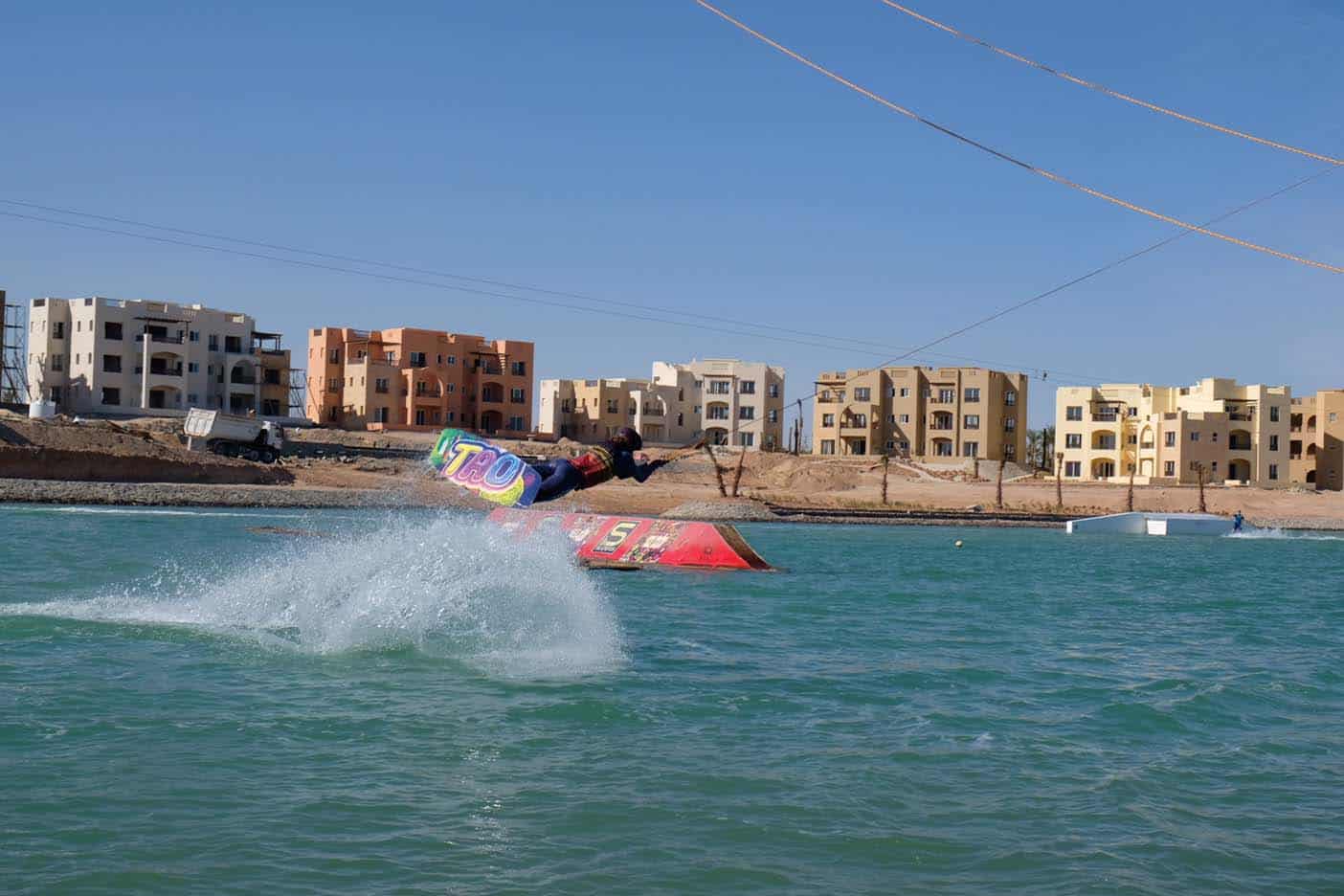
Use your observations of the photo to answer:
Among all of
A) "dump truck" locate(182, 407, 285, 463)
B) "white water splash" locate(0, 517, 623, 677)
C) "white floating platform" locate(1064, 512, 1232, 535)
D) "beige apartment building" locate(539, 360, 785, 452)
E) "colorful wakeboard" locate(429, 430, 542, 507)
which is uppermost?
"beige apartment building" locate(539, 360, 785, 452)

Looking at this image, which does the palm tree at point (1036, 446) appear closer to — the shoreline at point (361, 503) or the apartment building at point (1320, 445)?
the apartment building at point (1320, 445)

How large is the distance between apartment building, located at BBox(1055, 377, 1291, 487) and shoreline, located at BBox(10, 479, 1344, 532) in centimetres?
1458

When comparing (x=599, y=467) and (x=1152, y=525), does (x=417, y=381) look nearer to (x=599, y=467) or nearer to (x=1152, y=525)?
(x=1152, y=525)

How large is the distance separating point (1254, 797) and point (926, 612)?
16.7 meters

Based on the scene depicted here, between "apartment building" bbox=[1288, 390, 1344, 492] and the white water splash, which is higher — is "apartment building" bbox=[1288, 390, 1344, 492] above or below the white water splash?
above

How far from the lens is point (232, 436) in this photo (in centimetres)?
7725

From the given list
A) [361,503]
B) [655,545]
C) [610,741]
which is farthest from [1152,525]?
[610,741]

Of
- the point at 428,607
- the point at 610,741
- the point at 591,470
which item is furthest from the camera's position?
the point at 591,470

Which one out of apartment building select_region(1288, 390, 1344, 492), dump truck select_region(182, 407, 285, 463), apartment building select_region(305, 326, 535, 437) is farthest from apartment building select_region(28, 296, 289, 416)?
apartment building select_region(1288, 390, 1344, 492)

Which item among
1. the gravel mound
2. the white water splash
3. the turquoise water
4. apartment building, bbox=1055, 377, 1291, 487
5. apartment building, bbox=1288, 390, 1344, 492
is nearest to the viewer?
the turquoise water

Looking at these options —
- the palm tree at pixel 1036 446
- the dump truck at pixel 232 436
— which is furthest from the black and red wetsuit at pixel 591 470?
the palm tree at pixel 1036 446

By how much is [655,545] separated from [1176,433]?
7235 centimetres

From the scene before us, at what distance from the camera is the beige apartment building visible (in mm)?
119062

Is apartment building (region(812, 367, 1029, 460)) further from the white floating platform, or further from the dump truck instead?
the dump truck
